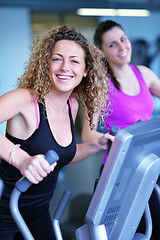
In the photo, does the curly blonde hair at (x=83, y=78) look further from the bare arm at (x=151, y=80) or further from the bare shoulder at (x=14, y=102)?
the bare arm at (x=151, y=80)

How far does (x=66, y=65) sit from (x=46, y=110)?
24 centimetres

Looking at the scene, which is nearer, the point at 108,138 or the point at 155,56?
the point at 108,138

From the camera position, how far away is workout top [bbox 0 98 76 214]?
1525 millimetres

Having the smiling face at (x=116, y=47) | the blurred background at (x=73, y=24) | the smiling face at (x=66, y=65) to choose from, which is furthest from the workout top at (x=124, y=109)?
the blurred background at (x=73, y=24)

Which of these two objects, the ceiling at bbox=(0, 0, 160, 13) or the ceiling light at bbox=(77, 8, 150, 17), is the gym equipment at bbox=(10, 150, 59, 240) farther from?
the ceiling light at bbox=(77, 8, 150, 17)

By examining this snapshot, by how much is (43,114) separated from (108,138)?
1.07 ft

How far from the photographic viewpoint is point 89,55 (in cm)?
172

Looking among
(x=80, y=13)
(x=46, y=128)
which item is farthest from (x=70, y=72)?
(x=80, y=13)

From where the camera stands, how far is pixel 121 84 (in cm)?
217

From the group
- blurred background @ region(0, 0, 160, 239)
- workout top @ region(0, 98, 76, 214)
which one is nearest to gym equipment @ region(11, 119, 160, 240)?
workout top @ region(0, 98, 76, 214)

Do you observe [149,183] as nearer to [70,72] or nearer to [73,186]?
[70,72]

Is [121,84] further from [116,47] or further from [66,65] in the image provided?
[66,65]

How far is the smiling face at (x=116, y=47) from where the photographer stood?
2.20 m

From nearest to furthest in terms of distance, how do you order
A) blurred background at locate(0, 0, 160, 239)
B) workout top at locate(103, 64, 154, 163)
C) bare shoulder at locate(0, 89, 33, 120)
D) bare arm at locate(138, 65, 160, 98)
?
bare shoulder at locate(0, 89, 33, 120) → workout top at locate(103, 64, 154, 163) → bare arm at locate(138, 65, 160, 98) → blurred background at locate(0, 0, 160, 239)
